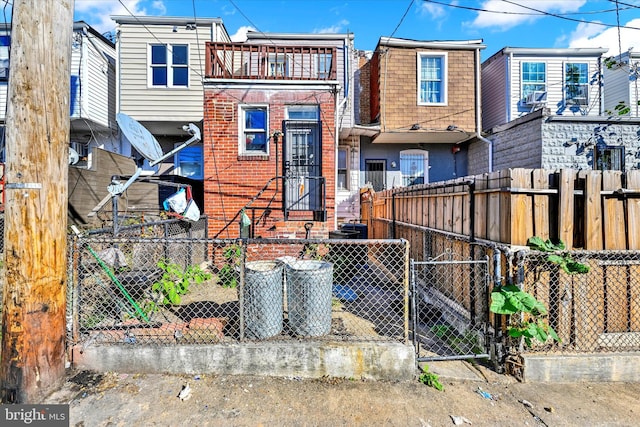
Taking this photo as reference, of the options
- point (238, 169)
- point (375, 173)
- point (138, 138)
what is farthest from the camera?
point (375, 173)

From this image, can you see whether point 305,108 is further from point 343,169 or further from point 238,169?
point 343,169

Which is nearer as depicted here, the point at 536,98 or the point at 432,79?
the point at 432,79

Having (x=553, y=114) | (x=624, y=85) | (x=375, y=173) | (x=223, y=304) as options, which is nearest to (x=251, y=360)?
(x=223, y=304)

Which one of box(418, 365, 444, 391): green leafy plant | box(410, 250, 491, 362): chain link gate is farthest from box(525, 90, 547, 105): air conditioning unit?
box(418, 365, 444, 391): green leafy plant

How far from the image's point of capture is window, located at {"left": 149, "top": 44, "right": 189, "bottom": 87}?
10648 millimetres

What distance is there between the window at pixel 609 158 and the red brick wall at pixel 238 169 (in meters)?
8.96

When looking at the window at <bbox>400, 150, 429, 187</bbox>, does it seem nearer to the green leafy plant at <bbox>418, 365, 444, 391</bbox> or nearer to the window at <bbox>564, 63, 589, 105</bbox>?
the window at <bbox>564, 63, 589, 105</bbox>

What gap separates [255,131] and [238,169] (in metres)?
1.01

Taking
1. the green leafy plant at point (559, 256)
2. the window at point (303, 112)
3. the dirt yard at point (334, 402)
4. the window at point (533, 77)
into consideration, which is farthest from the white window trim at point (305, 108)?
the window at point (533, 77)

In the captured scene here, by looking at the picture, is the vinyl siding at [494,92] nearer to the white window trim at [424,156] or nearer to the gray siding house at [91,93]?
the white window trim at [424,156]

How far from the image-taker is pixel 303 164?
741 centimetres

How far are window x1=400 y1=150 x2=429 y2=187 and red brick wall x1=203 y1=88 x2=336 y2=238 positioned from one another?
6501 millimetres

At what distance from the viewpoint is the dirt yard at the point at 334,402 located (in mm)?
2449

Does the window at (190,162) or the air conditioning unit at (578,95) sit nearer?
the window at (190,162)
